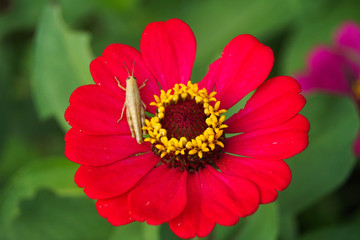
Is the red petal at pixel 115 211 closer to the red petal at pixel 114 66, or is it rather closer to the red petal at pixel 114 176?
the red petal at pixel 114 176

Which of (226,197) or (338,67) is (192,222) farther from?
(338,67)

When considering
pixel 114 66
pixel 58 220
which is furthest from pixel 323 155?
pixel 58 220

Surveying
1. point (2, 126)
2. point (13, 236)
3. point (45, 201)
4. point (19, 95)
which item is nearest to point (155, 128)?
point (45, 201)

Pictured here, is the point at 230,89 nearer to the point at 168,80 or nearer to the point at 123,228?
the point at 168,80

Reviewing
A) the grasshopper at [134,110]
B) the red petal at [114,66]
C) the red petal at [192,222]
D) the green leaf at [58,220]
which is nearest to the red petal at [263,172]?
the red petal at [192,222]

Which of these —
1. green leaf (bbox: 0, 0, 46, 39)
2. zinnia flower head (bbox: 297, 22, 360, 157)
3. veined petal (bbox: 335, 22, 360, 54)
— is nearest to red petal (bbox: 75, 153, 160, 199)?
zinnia flower head (bbox: 297, 22, 360, 157)

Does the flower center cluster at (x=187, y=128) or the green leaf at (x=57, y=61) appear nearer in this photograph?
the flower center cluster at (x=187, y=128)
